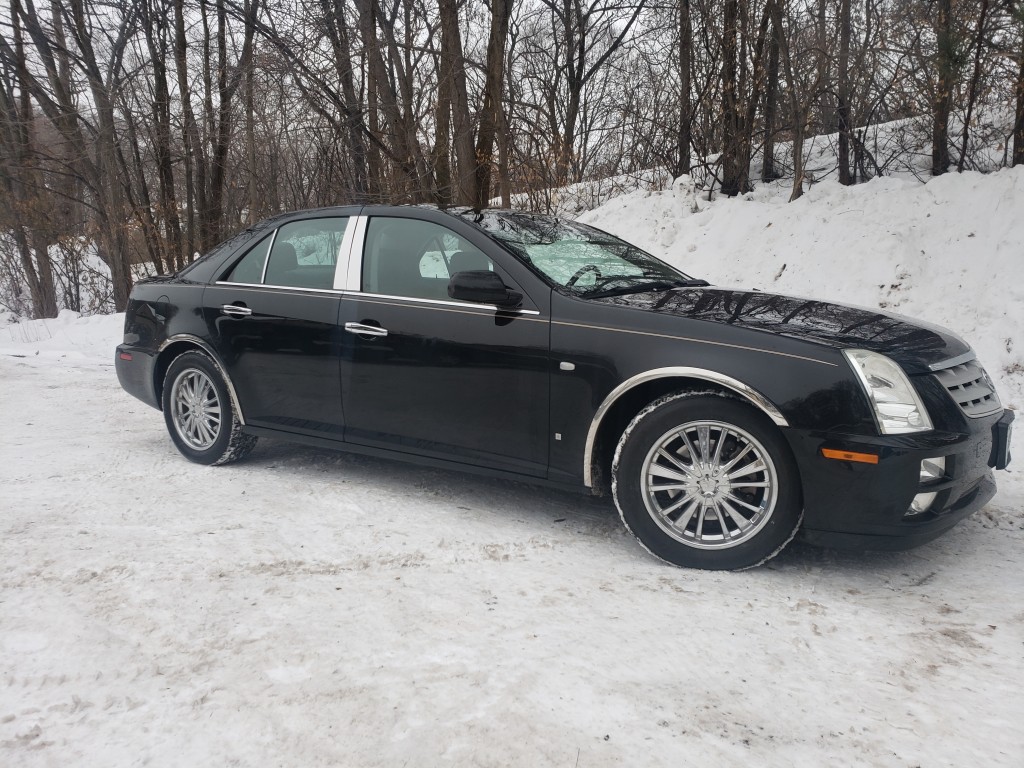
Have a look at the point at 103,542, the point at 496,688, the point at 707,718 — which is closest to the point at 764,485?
the point at 707,718

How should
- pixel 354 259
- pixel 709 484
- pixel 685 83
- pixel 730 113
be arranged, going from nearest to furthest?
pixel 709 484 → pixel 354 259 → pixel 730 113 → pixel 685 83

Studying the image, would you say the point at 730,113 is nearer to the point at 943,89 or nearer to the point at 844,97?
the point at 844,97

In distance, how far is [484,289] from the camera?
3754 mm

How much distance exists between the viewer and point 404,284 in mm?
4234

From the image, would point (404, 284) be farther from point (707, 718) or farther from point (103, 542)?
point (707, 718)

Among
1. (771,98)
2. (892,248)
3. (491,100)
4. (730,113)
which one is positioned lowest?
(892,248)

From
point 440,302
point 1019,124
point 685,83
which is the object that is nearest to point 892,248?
point 1019,124

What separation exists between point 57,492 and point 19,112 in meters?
16.1

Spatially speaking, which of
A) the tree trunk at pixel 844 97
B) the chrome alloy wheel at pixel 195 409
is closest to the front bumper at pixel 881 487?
the chrome alloy wheel at pixel 195 409

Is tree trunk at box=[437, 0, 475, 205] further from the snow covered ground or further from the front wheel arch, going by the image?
the front wheel arch

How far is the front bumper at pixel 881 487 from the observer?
3021 millimetres

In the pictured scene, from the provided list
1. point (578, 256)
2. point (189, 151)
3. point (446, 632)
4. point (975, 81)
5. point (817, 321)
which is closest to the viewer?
point (446, 632)

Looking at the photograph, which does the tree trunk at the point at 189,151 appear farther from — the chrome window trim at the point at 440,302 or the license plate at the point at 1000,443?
the license plate at the point at 1000,443

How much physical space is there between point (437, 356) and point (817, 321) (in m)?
1.80
